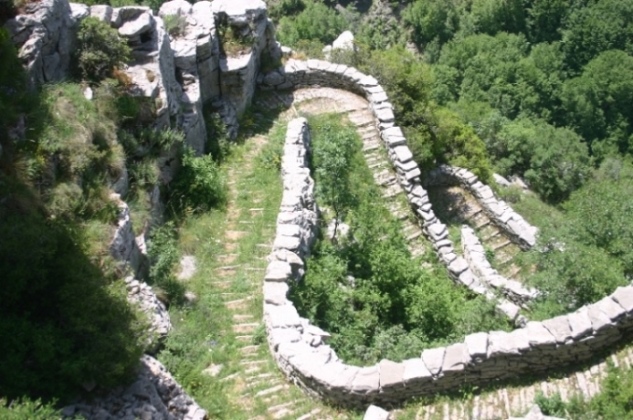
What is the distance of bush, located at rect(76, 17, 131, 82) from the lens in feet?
41.0

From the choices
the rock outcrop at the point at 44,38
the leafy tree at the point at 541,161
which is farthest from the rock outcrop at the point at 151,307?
the leafy tree at the point at 541,161

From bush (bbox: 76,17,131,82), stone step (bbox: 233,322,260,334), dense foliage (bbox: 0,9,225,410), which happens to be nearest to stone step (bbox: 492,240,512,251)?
dense foliage (bbox: 0,9,225,410)

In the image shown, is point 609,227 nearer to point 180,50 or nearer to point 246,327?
point 246,327

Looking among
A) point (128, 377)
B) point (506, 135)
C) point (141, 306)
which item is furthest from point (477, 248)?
point (506, 135)

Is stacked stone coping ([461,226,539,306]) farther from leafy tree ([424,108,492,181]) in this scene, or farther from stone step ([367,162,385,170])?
leafy tree ([424,108,492,181])

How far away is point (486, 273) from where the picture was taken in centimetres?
1497

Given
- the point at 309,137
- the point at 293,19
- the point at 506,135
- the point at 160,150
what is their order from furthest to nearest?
the point at 293,19 → the point at 506,135 → the point at 309,137 → the point at 160,150

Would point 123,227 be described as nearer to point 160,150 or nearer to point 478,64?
point 160,150

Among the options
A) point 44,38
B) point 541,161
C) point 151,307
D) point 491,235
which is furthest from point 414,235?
point 541,161

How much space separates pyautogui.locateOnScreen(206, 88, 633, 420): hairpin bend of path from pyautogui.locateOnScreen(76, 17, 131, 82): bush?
347 cm

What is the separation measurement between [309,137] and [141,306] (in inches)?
271

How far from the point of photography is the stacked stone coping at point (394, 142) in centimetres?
1441

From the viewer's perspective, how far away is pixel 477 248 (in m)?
15.7

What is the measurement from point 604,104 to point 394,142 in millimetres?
33162
